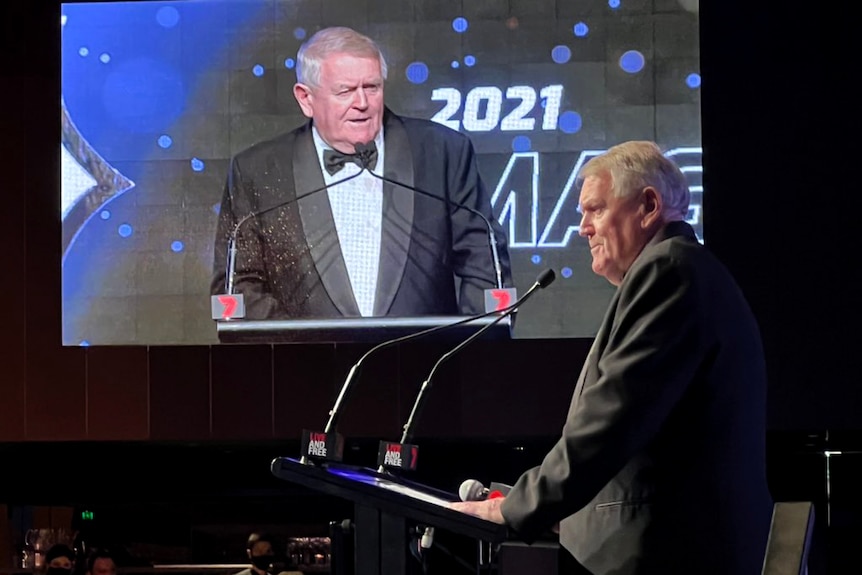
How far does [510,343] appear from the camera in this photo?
4629mm

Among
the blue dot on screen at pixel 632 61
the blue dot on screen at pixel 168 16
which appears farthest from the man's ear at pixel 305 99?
the blue dot on screen at pixel 632 61

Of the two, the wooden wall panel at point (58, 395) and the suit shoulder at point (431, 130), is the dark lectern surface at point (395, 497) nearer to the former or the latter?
the suit shoulder at point (431, 130)

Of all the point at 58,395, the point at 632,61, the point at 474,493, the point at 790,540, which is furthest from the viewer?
the point at 58,395

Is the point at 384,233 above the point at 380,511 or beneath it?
above

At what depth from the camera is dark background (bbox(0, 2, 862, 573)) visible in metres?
4.54

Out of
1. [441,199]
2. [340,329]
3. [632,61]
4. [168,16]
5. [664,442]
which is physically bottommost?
[664,442]

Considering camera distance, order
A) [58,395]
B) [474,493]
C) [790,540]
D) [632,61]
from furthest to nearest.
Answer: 1. [58,395]
2. [632,61]
3. [474,493]
4. [790,540]

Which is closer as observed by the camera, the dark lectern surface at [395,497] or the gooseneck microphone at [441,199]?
the dark lectern surface at [395,497]

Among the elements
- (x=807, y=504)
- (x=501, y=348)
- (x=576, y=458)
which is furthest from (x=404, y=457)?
(x=501, y=348)

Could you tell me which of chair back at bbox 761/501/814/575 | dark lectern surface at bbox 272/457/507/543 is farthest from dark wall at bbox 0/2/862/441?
chair back at bbox 761/501/814/575

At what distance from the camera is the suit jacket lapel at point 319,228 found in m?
4.63

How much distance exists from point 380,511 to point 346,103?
3.17 m

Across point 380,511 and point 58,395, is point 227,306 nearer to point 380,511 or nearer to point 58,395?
point 58,395

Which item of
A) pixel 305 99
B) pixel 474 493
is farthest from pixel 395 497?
A: pixel 305 99
